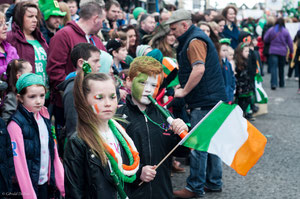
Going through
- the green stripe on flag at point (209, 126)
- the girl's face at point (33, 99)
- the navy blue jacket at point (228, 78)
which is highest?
the girl's face at point (33, 99)

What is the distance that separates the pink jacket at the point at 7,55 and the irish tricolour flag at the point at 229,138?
227 centimetres

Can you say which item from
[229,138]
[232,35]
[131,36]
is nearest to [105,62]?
[229,138]

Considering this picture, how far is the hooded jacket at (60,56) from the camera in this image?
474cm

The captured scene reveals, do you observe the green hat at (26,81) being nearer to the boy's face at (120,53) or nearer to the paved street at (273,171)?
the boy's face at (120,53)

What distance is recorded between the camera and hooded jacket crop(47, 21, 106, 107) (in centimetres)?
474

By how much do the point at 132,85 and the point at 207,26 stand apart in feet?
12.3

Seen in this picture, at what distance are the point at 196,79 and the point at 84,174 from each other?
101 inches

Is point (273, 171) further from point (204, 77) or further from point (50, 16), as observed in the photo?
point (50, 16)

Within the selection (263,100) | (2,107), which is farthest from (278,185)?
(263,100)

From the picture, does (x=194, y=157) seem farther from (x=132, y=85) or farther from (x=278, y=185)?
(x=132, y=85)

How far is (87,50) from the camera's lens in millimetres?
4012

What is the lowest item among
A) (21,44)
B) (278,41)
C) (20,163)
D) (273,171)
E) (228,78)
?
(273,171)

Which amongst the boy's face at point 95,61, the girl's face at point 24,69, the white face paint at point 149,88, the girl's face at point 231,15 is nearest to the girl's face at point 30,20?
the girl's face at point 24,69

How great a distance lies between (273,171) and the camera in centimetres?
607
